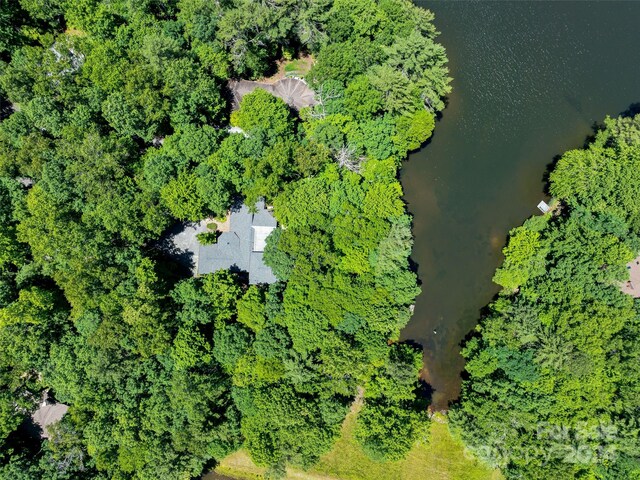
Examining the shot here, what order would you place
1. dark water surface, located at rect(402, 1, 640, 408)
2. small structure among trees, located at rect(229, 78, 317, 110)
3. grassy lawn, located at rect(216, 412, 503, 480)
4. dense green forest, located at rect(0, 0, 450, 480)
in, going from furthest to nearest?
dark water surface, located at rect(402, 1, 640, 408), small structure among trees, located at rect(229, 78, 317, 110), grassy lawn, located at rect(216, 412, 503, 480), dense green forest, located at rect(0, 0, 450, 480)

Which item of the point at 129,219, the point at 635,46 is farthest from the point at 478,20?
the point at 129,219

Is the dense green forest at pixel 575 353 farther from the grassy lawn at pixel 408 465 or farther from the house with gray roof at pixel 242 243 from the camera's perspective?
the house with gray roof at pixel 242 243

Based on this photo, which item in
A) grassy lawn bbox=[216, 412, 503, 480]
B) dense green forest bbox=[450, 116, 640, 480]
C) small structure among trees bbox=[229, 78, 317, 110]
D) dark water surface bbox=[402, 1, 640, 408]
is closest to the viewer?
dense green forest bbox=[450, 116, 640, 480]

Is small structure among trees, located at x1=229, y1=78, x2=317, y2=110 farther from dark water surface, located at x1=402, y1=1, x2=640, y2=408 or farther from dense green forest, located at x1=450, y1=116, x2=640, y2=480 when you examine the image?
dense green forest, located at x1=450, y1=116, x2=640, y2=480

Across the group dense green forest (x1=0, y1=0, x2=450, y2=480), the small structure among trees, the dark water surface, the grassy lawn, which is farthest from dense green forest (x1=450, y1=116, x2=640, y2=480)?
the small structure among trees

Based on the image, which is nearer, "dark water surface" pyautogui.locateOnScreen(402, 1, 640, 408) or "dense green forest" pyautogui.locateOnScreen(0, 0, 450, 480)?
"dense green forest" pyautogui.locateOnScreen(0, 0, 450, 480)

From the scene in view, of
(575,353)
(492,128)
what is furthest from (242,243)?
(575,353)
